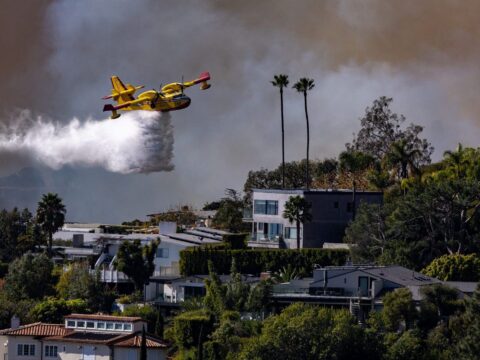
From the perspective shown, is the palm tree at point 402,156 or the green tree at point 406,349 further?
the palm tree at point 402,156

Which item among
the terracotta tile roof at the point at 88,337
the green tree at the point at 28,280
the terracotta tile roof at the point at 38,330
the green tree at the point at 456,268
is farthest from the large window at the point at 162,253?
the terracotta tile roof at the point at 88,337

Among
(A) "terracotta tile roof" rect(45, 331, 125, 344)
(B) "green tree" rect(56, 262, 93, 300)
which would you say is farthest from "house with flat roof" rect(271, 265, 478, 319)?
(B) "green tree" rect(56, 262, 93, 300)

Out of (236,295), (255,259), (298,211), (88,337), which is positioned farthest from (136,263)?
(88,337)

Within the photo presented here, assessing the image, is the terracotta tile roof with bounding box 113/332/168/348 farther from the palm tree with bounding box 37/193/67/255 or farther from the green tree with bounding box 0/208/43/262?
the green tree with bounding box 0/208/43/262

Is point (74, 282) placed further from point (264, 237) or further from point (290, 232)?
point (290, 232)

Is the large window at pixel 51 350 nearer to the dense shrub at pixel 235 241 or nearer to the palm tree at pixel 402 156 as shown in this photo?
the dense shrub at pixel 235 241

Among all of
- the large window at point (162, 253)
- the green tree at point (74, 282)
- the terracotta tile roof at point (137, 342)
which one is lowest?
the terracotta tile roof at point (137, 342)
